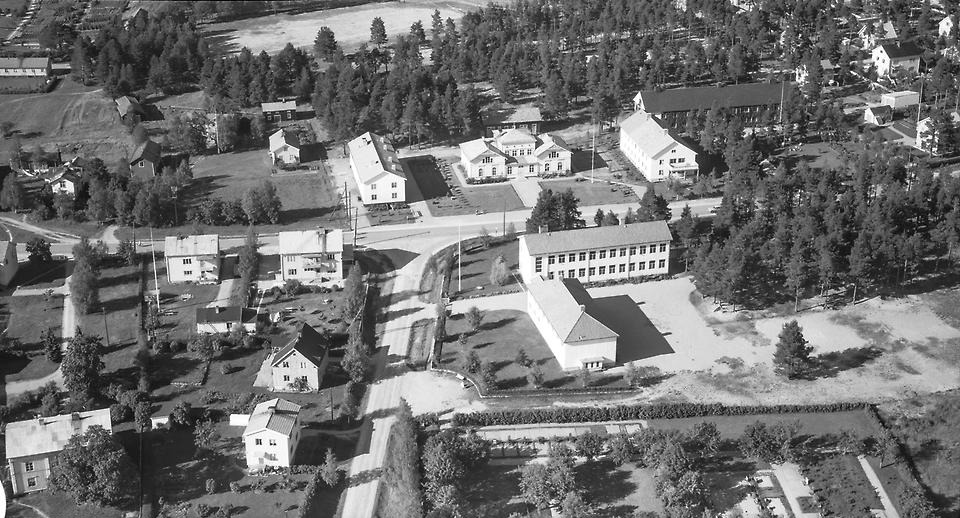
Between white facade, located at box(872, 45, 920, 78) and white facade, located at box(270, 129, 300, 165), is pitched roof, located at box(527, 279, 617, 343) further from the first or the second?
white facade, located at box(872, 45, 920, 78)

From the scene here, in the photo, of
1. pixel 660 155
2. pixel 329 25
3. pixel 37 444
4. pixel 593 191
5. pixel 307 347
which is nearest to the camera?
pixel 37 444

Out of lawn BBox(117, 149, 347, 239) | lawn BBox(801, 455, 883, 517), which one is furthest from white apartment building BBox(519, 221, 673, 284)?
lawn BBox(801, 455, 883, 517)

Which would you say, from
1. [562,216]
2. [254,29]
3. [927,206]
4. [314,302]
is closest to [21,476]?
[314,302]

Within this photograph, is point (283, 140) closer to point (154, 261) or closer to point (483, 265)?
point (154, 261)

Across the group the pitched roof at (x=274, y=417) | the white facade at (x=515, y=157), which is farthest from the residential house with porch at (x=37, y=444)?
the white facade at (x=515, y=157)

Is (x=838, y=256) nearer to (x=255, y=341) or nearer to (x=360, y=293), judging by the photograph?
(x=360, y=293)

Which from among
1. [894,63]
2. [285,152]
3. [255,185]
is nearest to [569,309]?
[255,185]

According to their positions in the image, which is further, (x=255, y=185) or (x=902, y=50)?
(x=902, y=50)
